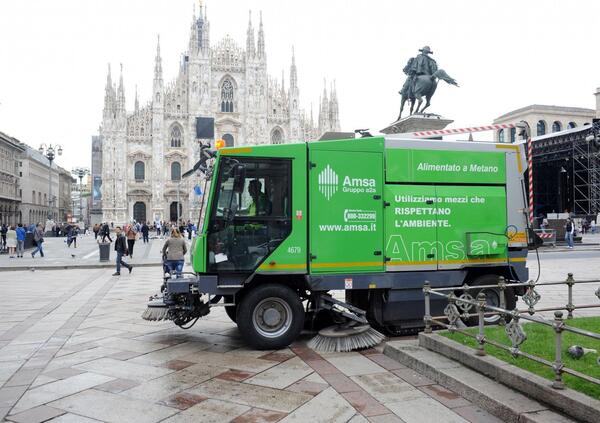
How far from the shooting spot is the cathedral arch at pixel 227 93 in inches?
2474

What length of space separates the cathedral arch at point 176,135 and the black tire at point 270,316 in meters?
57.1

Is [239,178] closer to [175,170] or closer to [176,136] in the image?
[175,170]

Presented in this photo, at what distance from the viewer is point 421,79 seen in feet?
49.4

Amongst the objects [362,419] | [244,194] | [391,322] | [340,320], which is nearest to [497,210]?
[391,322]

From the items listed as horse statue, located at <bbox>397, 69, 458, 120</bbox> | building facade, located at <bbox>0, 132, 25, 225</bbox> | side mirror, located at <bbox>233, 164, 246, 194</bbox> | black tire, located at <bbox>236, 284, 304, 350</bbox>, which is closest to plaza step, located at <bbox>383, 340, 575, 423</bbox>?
black tire, located at <bbox>236, 284, 304, 350</bbox>

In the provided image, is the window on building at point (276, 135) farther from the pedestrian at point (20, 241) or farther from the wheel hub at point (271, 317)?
the wheel hub at point (271, 317)

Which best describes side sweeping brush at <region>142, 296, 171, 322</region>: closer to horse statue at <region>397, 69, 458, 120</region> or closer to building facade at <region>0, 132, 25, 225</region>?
horse statue at <region>397, 69, 458, 120</region>

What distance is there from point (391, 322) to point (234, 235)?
8.45ft

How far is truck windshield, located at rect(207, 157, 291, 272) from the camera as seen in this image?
632cm

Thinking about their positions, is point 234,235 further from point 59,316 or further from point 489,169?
point 59,316

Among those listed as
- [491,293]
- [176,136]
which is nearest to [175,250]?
[491,293]

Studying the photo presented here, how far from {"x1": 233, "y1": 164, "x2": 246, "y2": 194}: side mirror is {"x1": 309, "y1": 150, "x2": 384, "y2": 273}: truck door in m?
0.88

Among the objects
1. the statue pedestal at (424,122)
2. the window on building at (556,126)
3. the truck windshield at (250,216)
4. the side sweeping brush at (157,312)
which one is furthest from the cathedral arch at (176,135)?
the truck windshield at (250,216)

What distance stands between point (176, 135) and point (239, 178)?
5730 cm
